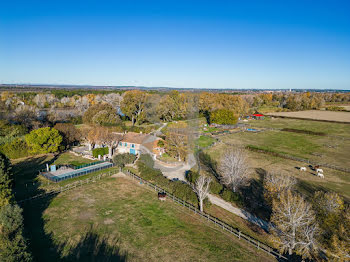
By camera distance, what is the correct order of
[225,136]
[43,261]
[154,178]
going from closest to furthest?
[43,261] → [154,178] → [225,136]

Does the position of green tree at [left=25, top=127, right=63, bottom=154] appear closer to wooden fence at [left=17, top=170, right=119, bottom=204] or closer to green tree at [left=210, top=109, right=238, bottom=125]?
wooden fence at [left=17, top=170, right=119, bottom=204]

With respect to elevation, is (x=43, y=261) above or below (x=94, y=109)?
below

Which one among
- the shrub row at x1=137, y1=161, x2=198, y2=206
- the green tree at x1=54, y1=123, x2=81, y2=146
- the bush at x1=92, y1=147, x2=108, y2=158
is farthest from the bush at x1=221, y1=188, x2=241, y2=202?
the green tree at x1=54, y1=123, x2=81, y2=146

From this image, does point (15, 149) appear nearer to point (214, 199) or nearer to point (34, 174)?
point (34, 174)

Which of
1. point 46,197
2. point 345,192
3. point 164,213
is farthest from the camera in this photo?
point 345,192

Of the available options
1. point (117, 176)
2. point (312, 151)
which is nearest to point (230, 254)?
point (117, 176)

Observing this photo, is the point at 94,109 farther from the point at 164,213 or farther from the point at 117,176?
the point at 164,213

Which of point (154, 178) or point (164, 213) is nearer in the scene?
point (164, 213)

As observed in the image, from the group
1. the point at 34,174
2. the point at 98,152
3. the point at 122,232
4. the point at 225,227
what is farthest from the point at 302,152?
the point at 34,174
